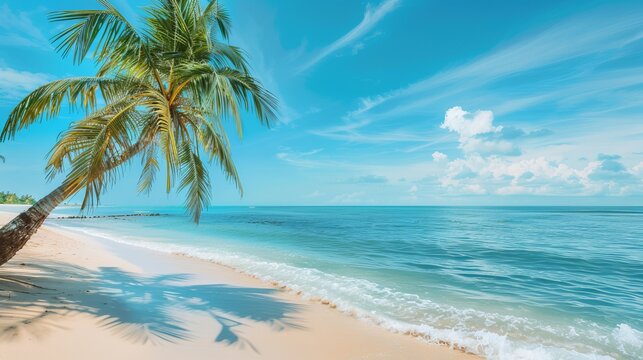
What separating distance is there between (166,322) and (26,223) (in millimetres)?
2976

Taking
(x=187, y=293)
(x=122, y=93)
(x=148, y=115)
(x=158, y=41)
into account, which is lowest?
(x=187, y=293)

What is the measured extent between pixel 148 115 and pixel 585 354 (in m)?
9.28

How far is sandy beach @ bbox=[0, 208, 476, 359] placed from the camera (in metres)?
4.13

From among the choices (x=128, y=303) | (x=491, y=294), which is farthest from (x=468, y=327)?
(x=128, y=303)

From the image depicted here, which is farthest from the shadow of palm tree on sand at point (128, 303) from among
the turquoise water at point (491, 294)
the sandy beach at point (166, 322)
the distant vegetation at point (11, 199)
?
the distant vegetation at point (11, 199)

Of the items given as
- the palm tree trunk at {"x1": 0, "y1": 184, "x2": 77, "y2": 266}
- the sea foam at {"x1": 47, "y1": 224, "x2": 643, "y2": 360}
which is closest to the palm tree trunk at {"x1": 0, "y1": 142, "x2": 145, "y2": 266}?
the palm tree trunk at {"x1": 0, "y1": 184, "x2": 77, "y2": 266}

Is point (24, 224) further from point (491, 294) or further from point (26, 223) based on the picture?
point (491, 294)

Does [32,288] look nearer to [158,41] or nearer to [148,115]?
[148,115]

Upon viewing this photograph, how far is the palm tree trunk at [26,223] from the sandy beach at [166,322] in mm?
732

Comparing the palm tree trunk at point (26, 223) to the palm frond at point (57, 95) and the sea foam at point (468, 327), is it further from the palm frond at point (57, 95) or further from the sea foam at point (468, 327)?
the sea foam at point (468, 327)

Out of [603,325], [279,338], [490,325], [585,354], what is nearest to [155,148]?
[279,338]

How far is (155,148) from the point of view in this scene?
7.76 metres

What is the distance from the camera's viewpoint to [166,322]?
520cm

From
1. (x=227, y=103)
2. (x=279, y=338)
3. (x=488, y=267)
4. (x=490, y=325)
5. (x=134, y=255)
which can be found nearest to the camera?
(x=279, y=338)
